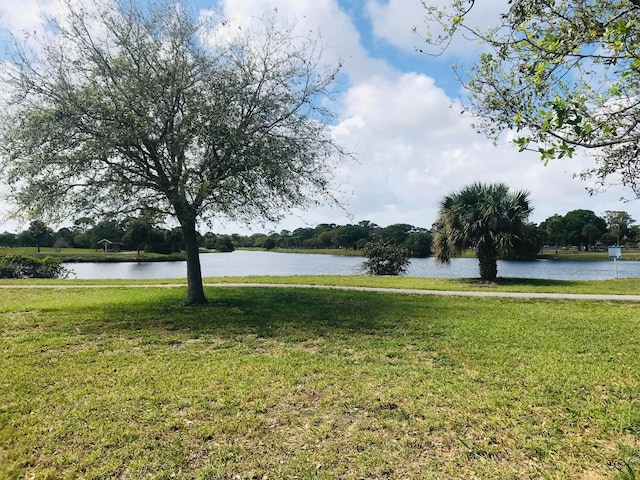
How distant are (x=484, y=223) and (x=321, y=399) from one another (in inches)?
584

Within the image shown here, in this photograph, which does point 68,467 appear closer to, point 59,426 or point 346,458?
point 59,426

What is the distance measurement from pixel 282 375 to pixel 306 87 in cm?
757

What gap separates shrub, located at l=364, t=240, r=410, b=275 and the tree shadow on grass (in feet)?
41.8

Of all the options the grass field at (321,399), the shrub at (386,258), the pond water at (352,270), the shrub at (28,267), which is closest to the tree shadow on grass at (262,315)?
the grass field at (321,399)

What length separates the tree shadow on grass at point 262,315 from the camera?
8.05 metres

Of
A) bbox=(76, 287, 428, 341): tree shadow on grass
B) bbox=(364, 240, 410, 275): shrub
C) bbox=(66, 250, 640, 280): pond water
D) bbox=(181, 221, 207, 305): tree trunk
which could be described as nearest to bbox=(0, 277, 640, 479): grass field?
bbox=(76, 287, 428, 341): tree shadow on grass

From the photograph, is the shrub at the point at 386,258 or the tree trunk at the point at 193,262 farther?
the shrub at the point at 386,258

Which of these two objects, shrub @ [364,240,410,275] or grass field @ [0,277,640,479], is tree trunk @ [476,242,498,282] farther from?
grass field @ [0,277,640,479]

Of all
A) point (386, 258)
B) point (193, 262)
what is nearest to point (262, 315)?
point (193, 262)

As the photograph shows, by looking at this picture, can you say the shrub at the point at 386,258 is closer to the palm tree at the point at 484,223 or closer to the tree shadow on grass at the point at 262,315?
the palm tree at the point at 484,223

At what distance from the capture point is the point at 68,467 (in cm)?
316

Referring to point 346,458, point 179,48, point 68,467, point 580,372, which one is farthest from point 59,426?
point 179,48

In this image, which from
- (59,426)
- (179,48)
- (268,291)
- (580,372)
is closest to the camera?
(59,426)

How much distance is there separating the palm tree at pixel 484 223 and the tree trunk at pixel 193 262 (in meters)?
11.1
